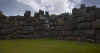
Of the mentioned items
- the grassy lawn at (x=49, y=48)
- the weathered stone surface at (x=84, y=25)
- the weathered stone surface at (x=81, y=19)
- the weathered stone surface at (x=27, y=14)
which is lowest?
the grassy lawn at (x=49, y=48)

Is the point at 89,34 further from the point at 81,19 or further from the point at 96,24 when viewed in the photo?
the point at 81,19

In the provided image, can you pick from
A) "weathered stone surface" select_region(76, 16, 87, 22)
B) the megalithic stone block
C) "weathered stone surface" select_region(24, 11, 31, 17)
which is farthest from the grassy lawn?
"weathered stone surface" select_region(24, 11, 31, 17)

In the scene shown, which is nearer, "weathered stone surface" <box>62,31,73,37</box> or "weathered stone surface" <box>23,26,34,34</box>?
"weathered stone surface" <box>62,31,73,37</box>

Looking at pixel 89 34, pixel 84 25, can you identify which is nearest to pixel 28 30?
pixel 84 25

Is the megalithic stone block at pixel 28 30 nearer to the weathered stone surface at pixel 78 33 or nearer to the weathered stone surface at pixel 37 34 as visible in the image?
the weathered stone surface at pixel 37 34

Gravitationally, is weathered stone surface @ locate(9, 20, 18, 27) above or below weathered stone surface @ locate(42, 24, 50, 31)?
above

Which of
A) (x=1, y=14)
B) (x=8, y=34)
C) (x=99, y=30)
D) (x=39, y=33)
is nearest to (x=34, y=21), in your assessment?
(x=39, y=33)

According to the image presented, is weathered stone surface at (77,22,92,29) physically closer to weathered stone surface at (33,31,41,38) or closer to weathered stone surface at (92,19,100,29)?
weathered stone surface at (92,19,100,29)

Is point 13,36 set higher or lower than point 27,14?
lower

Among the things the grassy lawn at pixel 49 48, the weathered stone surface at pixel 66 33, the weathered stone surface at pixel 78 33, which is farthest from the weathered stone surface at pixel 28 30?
the weathered stone surface at pixel 78 33

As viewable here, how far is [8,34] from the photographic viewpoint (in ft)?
35.1

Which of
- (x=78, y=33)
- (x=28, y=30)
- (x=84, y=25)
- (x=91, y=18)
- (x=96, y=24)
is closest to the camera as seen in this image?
(x=96, y=24)

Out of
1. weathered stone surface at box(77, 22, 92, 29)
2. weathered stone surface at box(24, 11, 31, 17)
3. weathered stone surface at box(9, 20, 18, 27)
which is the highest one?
weathered stone surface at box(24, 11, 31, 17)

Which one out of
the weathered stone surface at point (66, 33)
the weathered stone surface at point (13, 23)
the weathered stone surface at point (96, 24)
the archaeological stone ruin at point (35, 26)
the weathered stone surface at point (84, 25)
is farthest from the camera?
the weathered stone surface at point (13, 23)
